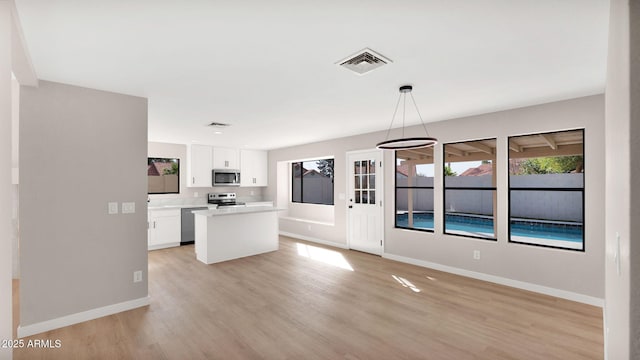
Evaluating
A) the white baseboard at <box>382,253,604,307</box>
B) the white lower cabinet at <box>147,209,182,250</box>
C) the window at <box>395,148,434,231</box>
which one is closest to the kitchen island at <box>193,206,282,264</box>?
the white lower cabinet at <box>147,209,182,250</box>

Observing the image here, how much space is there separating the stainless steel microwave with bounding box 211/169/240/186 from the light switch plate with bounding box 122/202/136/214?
4.19 m

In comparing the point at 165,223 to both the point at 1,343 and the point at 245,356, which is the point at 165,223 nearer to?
the point at 245,356

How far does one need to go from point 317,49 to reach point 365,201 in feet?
13.6

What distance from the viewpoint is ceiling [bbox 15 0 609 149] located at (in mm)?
1800

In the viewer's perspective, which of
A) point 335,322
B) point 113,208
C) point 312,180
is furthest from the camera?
point 312,180

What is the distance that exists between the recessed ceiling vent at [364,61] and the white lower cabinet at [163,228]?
5589mm

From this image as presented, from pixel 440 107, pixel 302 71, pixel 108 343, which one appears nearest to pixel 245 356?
pixel 108 343

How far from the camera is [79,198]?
10.1 feet

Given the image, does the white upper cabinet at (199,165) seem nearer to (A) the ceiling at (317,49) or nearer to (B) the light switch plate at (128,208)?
(A) the ceiling at (317,49)

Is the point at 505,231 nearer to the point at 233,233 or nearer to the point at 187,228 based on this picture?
the point at 233,233

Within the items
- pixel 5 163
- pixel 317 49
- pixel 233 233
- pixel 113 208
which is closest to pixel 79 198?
pixel 113 208

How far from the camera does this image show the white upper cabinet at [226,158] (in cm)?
765

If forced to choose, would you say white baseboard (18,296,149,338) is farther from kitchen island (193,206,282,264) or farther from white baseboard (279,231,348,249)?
white baseboard (279,231,348,249)

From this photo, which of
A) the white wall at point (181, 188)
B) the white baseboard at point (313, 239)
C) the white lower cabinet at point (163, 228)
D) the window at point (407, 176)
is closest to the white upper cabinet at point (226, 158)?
the white wall at point (181, 188)
